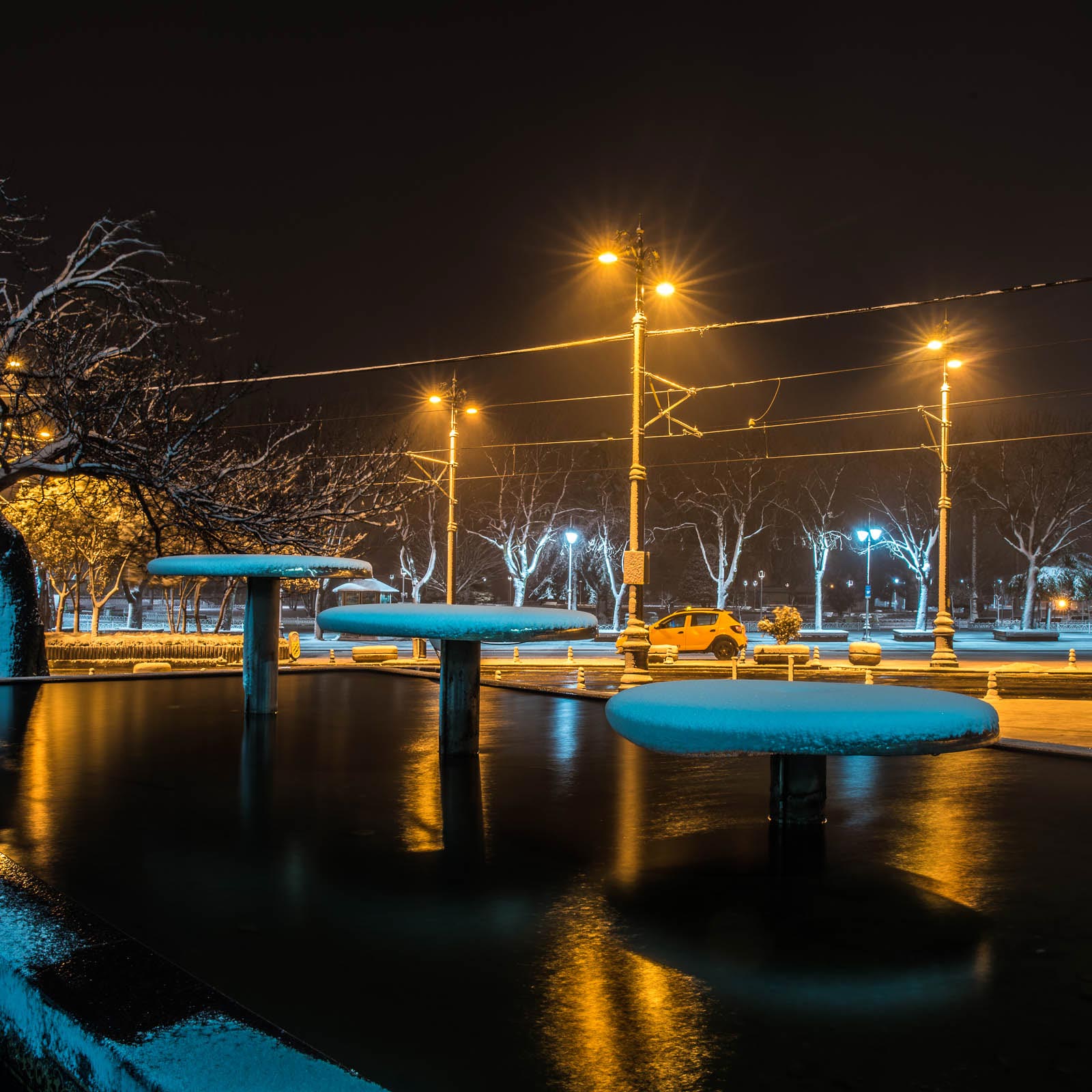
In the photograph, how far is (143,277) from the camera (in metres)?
14.7

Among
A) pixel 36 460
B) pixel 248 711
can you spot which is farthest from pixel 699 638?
pixel 248 711

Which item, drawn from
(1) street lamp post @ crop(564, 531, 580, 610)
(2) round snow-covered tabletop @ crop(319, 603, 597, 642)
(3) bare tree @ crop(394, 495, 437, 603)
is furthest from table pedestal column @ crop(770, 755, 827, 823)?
(1) street lamp post @ crop(564, 531, 580, 610)

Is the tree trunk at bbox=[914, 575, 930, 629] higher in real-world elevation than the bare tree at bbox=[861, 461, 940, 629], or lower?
lower

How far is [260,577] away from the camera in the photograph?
7.18 m

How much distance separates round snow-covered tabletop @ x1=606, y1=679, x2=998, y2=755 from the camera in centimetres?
298

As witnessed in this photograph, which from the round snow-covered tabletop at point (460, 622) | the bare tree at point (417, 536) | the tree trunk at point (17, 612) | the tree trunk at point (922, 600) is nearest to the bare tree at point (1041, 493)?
the tree trunk at point (922, 600)

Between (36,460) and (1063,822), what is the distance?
13.4m

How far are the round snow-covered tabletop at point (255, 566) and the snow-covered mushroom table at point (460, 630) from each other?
3.58 feet

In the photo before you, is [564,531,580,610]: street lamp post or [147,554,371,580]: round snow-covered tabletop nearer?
[147,554,371,580]: round snow-covered tabletop

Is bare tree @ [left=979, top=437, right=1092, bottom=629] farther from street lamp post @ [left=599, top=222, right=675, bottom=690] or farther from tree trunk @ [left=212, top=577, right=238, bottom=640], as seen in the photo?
street lamp post @ [left=599, top=222, right=675, bottom=690]

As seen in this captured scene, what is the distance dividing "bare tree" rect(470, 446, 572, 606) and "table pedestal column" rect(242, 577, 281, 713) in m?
36.5

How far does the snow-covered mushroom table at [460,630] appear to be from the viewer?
14.4ft

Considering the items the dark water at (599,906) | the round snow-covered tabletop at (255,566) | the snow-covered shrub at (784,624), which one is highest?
the round snow-covered tabletop at (255,566)

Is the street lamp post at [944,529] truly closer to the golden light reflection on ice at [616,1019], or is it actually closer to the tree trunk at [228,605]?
the tree trunk at [228,605]
